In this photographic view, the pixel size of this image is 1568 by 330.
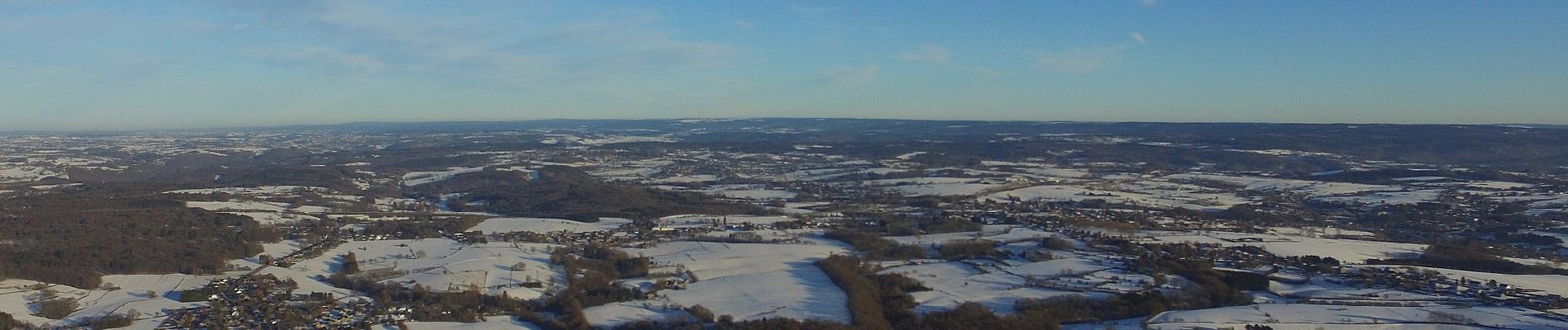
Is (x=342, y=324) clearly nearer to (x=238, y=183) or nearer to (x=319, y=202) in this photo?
(x=319, y=202)

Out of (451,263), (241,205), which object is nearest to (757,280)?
(451,263)

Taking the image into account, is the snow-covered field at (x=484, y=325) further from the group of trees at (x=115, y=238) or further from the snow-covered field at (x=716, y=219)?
the snow-covered field at (x=716, y=219)

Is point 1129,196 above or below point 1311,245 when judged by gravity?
below

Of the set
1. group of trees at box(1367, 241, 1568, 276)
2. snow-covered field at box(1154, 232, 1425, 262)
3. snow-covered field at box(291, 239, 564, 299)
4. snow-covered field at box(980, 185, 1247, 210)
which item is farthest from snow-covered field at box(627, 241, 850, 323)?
snow-covered field at box(980, 185, 1247, 210)

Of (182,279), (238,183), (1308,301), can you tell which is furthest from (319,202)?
(1308,301)

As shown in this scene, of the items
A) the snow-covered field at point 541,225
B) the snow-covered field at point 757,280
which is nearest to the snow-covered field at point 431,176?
the snow-covered field at point 541,225

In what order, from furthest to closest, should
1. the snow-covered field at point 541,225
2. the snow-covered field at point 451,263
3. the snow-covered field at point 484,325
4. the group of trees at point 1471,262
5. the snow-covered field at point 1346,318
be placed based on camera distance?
the snow-covered field at point 541,225 < the group of trees at point 1471,262 < the snow-covered field at point 451,263 < the snow-covered field at point 484,325 < the snow-covered field at point 1346,318

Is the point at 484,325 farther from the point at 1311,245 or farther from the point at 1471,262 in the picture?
the point at 1471,262

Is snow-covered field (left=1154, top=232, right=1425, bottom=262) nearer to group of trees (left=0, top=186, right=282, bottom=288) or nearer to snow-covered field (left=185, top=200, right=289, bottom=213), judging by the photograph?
group of trees (left=0, top=186, right=282, bottom=288)
